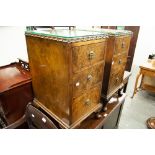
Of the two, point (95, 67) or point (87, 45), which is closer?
point (87, 45)

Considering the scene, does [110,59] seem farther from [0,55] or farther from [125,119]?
[125,119]

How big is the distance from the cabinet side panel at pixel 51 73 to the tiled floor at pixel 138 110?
53.1 inches

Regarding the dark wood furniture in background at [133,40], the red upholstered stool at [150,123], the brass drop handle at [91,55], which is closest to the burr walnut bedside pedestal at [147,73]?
the red upholstered stool at [150,123]

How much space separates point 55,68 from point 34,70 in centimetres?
26

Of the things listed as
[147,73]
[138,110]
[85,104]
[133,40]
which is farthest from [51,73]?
[133,40]

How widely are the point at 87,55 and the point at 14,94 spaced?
61cm

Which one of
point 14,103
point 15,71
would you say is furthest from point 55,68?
point 15,71

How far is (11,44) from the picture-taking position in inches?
56.3

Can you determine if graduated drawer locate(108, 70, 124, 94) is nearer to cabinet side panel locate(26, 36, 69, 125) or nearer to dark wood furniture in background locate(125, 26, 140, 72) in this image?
cabinet side panel locate(26, 36, 69, 125)

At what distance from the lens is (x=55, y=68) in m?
0.75

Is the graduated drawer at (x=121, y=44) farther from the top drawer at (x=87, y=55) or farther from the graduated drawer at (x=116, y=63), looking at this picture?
the top drawer at (x=87, y=55)

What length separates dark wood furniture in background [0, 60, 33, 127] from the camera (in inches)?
37.0

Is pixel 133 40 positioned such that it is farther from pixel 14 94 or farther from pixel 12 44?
pixel 14 94

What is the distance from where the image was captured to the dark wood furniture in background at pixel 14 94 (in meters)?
0.94
